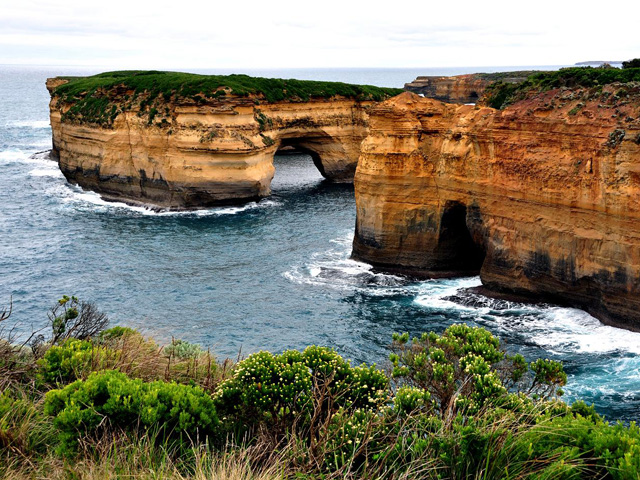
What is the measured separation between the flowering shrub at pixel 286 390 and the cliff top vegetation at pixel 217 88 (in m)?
43.7

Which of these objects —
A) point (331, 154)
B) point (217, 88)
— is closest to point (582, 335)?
point (217, 88)

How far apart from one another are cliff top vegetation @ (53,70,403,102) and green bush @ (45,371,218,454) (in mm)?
44859

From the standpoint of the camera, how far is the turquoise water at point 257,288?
27219 mm

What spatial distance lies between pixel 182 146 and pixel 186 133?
1156mm

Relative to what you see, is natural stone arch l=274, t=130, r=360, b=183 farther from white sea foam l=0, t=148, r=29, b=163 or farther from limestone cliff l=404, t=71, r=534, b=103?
limestone cliff l=404, t=71, r=534, b=103

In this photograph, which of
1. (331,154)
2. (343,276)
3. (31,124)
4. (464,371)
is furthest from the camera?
(31,124)

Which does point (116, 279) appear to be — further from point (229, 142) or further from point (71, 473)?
point (71, 473)

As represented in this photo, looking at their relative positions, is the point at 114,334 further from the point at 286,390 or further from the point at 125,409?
the point at 286,390

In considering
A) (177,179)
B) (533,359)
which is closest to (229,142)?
(177,179)

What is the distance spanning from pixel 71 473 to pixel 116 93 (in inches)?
2119

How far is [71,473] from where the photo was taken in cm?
1084

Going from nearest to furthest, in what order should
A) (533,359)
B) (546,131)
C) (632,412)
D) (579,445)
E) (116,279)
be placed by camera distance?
(579,445) → (632,412) → (533,359) → (546,131) → (116,279)

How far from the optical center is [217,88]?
55750 millimetres

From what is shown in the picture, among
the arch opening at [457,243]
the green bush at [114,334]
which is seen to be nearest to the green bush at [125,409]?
the green bush at [114,334]
